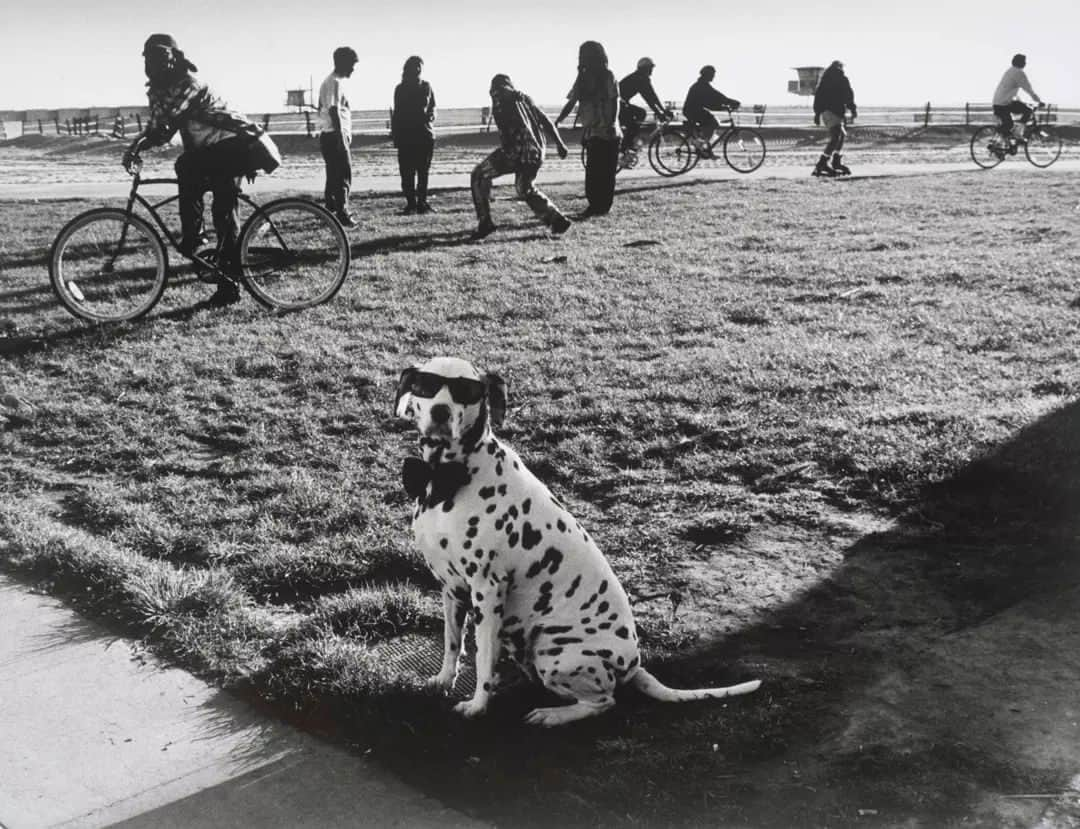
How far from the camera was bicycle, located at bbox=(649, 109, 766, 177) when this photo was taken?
1920 cm

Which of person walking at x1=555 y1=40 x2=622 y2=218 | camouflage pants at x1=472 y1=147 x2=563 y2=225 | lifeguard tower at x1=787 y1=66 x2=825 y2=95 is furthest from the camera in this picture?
lifeguard tower at x1=787 y1=66 x2=825 y2=95

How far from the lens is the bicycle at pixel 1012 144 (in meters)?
20.9

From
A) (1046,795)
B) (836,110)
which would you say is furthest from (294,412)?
(836,110)

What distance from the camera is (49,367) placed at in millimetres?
7785

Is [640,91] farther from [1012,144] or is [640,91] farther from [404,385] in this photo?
[404,385]

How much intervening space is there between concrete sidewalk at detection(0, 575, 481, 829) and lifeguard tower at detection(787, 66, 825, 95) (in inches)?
2269

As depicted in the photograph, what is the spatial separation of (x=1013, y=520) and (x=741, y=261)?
621cm

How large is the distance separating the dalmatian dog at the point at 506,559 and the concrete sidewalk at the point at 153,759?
503mm

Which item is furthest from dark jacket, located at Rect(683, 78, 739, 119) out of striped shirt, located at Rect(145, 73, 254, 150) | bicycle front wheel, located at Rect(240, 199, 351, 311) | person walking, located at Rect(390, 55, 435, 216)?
striped shirt, located at Rect(145, 73, 254, 150)

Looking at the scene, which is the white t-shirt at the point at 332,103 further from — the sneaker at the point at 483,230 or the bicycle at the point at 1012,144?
the bicycle at the point at 1012,144

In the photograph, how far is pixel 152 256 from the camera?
8922 mm

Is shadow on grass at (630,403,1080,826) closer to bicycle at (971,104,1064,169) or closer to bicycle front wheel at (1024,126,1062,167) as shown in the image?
bicycle at (971,104,1064,169)

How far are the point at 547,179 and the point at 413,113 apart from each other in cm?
555

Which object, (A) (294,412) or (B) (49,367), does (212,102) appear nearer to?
(B) (49,367)
